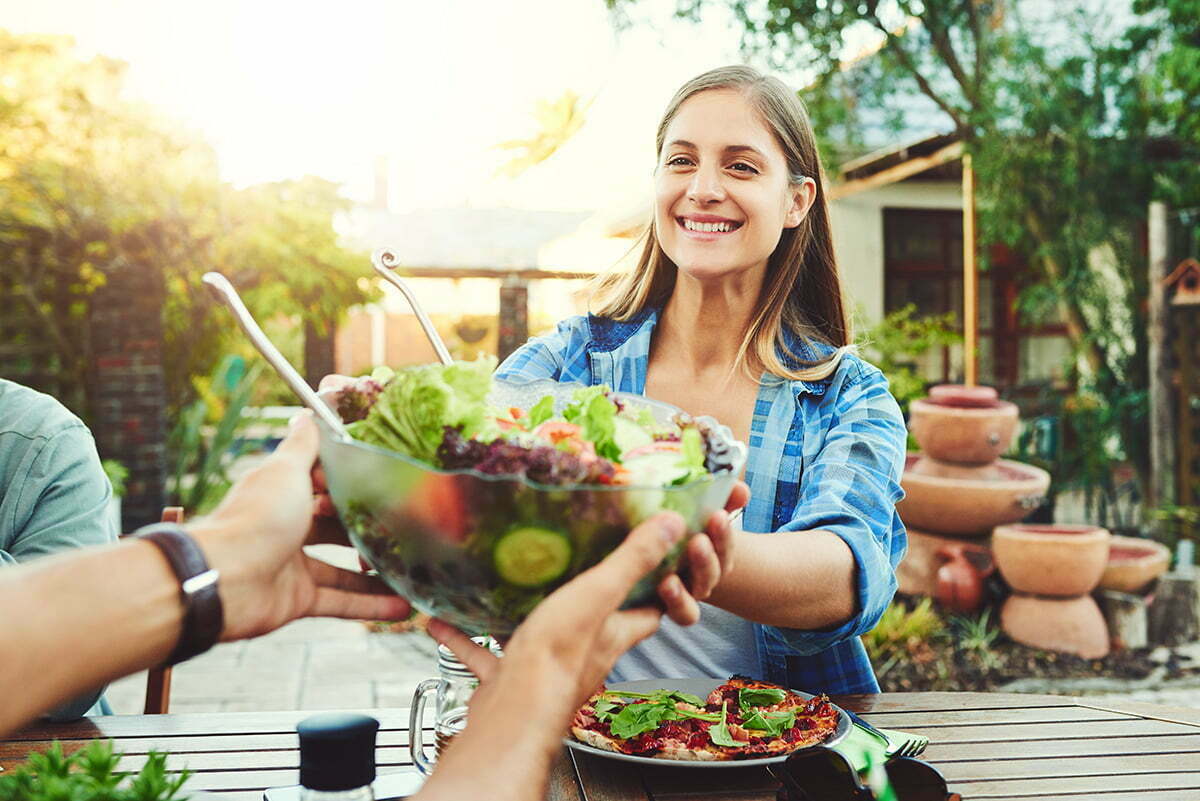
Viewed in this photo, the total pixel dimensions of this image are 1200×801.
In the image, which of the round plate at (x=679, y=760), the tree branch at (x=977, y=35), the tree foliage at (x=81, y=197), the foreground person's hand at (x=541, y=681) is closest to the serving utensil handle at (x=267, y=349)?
the foreground person's hand at (x=541, y=681)

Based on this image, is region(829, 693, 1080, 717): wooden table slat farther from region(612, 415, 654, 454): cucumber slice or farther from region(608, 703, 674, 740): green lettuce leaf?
region(612, 415, 654, 454): cucumber slice

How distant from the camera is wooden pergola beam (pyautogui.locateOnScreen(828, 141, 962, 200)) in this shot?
698 centimetres

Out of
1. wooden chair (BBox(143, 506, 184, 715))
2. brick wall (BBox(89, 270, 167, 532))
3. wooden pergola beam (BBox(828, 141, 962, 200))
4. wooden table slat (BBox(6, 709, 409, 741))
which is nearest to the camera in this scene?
wooden table slat (BBox(6, 709, 409, 741))

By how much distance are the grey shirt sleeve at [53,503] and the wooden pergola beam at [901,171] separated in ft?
19.4

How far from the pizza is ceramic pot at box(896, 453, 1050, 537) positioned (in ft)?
11.8

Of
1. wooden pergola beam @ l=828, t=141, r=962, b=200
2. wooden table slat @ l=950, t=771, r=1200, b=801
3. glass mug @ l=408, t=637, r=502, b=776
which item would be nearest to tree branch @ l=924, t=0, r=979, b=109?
wooden pergola beam @ l=828, t=141, r=962, b=200

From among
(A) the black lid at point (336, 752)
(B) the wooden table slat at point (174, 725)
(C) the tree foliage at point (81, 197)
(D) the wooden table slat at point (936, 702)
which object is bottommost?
(D) the wooden table slat at point (936, 702)

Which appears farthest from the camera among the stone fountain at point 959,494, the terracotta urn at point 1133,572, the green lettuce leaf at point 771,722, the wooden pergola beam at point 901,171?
the wooden pergola beam at point 901,171

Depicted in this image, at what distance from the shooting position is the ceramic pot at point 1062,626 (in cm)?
462

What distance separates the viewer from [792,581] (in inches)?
56.1

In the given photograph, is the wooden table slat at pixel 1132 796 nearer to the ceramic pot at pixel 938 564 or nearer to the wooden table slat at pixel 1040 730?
the wooden table slat at pixel 1040 730

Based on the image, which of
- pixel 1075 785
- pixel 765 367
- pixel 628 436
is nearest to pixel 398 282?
pixel 628 436

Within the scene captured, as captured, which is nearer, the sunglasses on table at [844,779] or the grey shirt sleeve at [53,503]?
the sunglasses on table at [844,779]

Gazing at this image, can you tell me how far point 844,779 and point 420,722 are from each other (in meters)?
0.52
